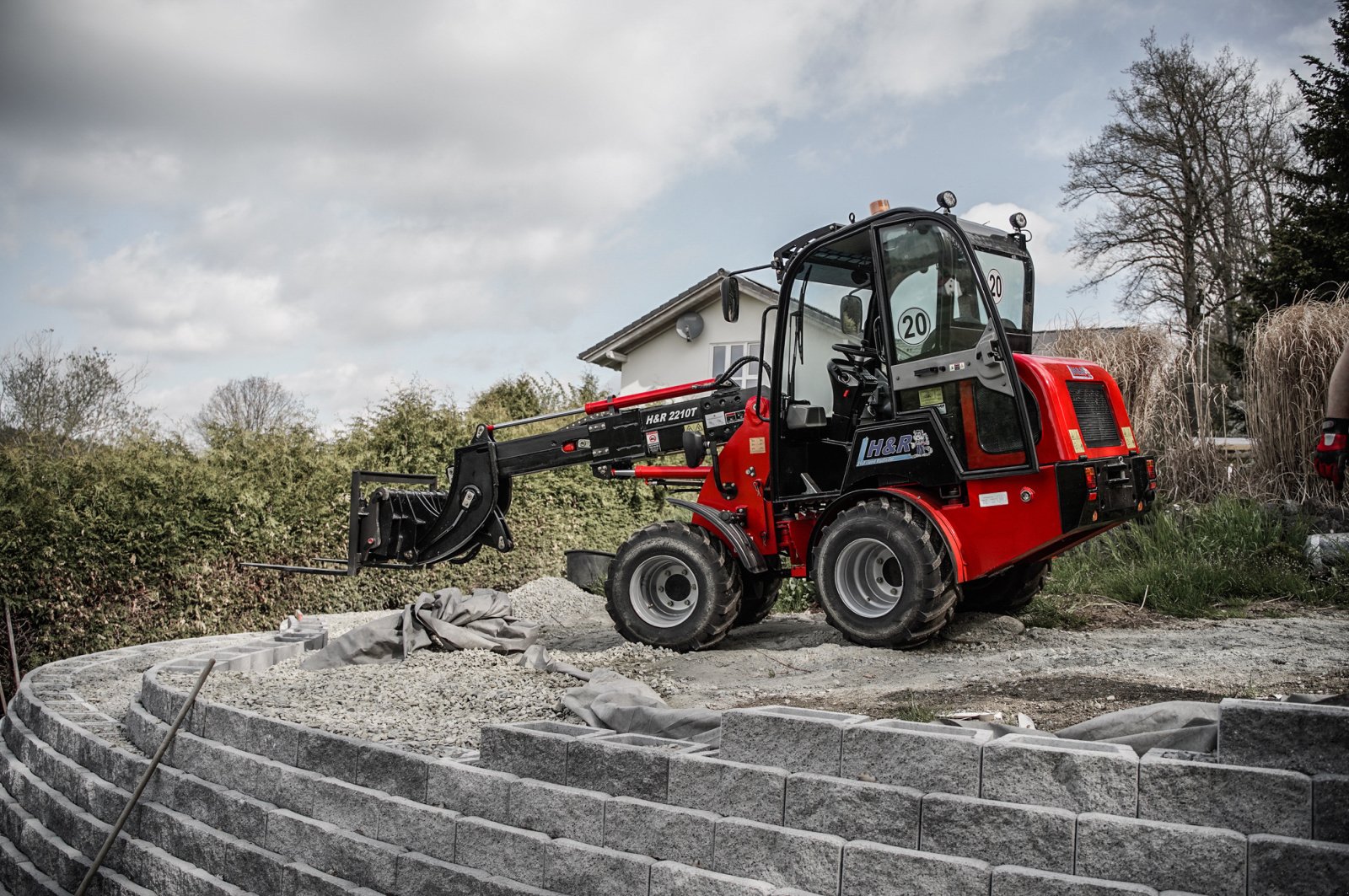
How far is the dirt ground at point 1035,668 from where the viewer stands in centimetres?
446

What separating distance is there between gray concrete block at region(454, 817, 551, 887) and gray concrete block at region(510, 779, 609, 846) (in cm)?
4

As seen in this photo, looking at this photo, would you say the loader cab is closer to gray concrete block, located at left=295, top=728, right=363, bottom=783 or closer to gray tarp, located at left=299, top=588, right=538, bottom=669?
gray tarp, located at left=299, top=588, right=538, bottom=669

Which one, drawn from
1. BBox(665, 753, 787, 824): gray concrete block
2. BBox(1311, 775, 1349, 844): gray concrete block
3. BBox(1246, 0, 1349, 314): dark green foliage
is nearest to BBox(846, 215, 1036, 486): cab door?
BBox(665, 753, 787, 824): gray concrete block

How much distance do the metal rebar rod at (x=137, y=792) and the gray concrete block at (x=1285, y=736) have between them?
4.43 metres

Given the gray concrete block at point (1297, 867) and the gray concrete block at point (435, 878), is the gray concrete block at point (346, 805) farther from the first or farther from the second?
the gray concrete block at point (1297, 867)

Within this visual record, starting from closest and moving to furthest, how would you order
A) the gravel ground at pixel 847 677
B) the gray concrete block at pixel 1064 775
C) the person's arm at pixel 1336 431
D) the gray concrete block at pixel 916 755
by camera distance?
the gray concrete block at pixel 1064 775, the gray concrete block at pixel 916 755, the person's arm at pixel 1336 431, the gravel ground at pixel 847 677

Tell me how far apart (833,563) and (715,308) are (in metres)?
19.9

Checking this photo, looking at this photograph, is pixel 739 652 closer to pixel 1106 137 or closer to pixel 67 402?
pixel 67 402

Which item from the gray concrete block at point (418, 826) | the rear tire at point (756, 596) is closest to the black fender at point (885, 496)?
the rear tire at point (756, 596)

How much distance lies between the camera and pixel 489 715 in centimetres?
511

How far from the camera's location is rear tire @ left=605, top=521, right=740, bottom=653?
6676mm

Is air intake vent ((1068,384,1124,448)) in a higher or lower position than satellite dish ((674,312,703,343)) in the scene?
lower

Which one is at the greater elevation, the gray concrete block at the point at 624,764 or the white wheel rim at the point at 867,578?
the white wheel rim at the point at 867,578

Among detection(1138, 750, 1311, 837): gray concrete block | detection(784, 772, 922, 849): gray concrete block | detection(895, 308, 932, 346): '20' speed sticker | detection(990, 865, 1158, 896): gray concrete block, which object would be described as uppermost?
detection(895, 308, 932, 346): '20' speed sticker
